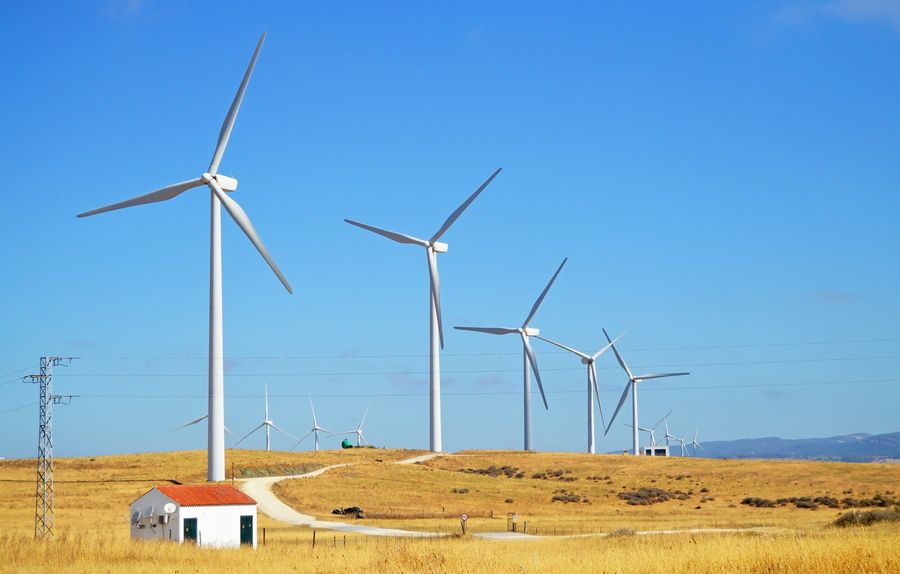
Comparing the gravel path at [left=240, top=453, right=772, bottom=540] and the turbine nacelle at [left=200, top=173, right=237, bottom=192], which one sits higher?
the turbine nacelle at [left=200, top=173, right=237, bottom=192]

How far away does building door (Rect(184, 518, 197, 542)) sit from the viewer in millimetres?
47131

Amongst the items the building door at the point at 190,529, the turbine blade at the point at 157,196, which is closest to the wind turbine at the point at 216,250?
the turbine blade at the point at 157,196

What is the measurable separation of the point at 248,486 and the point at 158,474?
1024 cm

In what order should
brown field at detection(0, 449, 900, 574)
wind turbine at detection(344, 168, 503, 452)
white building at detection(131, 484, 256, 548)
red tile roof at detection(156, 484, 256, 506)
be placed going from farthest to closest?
wind turbine at detection(344, 168, 503, 452), red tile roof at detection(156, 484, 256, 506), white building at detection(131, 484, 256, 548), brown field at detection(0, 449, 900, 574)

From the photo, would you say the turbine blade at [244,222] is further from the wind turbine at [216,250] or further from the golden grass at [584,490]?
the golden grass at [584,490]

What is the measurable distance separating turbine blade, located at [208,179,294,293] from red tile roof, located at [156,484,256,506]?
15.6 m

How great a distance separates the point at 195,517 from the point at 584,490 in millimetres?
50677

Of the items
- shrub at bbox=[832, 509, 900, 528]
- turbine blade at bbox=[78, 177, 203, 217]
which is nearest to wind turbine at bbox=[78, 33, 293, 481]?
turbine blade at bbox=[78, 177, 203, 217]

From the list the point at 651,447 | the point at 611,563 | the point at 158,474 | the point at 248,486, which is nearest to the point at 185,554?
the point at 611,563

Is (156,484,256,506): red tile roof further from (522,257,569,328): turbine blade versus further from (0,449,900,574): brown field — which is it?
(522,257,569,328): turbine blade

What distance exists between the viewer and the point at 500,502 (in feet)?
272

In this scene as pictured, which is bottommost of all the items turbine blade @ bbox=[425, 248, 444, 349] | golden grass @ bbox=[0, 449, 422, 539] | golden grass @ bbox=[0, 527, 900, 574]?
golden grass @ bbox=[0, 449, 422, 539]

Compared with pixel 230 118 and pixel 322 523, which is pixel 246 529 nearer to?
pixel 322 523

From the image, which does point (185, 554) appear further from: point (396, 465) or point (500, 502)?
point (396, 465)
